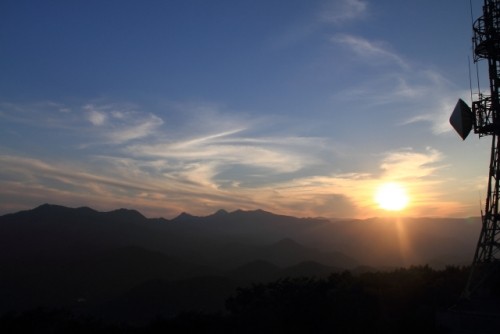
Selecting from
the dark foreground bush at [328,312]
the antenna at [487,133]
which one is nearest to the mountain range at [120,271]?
the dark foreground bush at [328,312]

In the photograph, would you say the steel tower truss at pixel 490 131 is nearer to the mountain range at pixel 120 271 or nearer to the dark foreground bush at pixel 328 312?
the dark foreground bush at pixel 328 312

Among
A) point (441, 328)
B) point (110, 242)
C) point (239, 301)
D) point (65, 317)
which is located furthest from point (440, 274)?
point (110, 242)

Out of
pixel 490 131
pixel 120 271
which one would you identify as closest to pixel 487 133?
pixel 490 131

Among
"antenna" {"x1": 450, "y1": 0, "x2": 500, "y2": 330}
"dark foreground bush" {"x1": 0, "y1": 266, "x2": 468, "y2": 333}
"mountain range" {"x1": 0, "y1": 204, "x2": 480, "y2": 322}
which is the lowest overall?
"mountain range" {"x1": 0, "y1": 204, "x2": 480, "y2": 322}

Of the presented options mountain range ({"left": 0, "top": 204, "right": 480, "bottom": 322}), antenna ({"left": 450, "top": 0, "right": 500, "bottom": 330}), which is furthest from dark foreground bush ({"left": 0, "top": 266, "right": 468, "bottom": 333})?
mountain range ({"left": 0, "top": 204, "right": 480, "bottom": 322})

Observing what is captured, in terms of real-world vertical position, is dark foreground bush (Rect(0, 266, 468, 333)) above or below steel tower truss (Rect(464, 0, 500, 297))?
below

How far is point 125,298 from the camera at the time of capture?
298 feet

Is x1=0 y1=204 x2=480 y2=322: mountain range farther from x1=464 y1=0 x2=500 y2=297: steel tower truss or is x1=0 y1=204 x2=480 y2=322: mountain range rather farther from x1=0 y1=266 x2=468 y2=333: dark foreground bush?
x1=464 y1=0 x2=500 y2=297: steel tower truss

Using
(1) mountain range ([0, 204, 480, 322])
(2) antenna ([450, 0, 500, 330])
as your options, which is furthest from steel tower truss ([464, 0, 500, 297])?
(1) mountain range ([0, 204, 480, 322])

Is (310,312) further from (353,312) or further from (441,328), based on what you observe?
(441,328)

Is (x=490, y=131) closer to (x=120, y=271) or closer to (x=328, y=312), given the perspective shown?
(x=328, y=312)

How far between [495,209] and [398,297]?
725 cm

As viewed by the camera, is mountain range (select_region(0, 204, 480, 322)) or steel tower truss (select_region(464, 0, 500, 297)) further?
mountain range (select_region(0, 204, 480, 322))

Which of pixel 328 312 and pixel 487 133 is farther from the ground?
pixel 487 133
